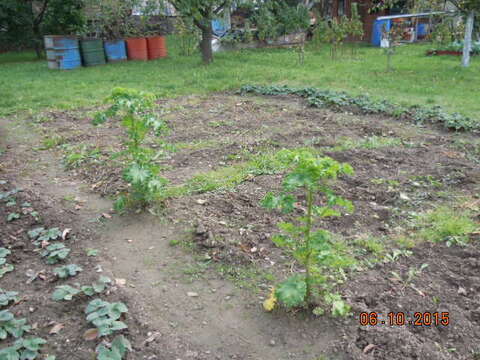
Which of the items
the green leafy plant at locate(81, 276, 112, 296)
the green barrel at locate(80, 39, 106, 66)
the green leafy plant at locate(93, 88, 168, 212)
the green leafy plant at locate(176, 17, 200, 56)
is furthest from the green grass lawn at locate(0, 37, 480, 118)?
the green leafy plant at locate(81, 276, 112, 296)

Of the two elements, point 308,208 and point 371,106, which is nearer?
point 308,208

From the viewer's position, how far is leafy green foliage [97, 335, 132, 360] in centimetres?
246

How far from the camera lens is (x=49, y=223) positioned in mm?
3984

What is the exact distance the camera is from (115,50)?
14.6m

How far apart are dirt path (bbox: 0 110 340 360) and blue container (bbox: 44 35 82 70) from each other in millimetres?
10049

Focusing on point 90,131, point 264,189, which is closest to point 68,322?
point 264,189

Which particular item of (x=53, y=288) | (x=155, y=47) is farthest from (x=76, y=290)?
(x=155, y=47)

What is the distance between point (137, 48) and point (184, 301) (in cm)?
1313

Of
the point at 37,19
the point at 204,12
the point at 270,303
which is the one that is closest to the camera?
the point at 270,303

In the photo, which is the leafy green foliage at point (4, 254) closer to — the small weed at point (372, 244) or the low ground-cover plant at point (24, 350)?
the low ground-cover plant at point (24, 350)

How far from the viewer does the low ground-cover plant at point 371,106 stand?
21.1 feet

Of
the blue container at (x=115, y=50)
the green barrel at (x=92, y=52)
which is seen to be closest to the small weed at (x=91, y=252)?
the green barrel at (x=92, y=52)

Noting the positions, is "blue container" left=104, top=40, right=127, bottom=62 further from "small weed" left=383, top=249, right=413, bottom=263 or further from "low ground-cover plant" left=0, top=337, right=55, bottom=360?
"low ground-cover plant" left=0, top=337, right=55, bottom=360
